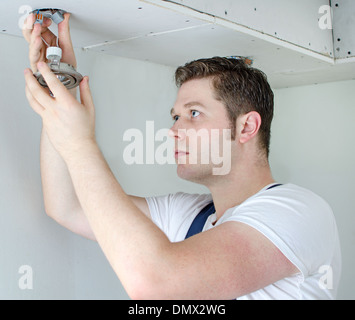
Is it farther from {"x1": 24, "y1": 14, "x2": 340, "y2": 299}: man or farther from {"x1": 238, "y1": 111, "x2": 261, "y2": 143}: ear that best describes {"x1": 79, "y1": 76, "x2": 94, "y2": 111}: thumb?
{"x1": 238, "y1": 111, "x2": 261, "y2": 143}: ear

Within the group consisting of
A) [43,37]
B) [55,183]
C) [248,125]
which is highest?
[43,37]

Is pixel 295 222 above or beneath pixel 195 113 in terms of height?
beneath

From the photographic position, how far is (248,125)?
1.08 m

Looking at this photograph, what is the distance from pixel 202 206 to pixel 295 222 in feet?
1.27

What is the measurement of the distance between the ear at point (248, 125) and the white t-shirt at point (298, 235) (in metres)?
0.18

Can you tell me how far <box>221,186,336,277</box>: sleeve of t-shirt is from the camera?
2.66 feet

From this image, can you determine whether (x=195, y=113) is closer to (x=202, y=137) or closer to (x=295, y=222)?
(x=202, y=137)

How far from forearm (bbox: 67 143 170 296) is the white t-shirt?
0.18 metres

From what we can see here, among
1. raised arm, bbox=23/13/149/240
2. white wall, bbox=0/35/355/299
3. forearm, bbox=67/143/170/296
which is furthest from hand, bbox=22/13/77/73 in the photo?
forearm, bbox=67/143/170/296

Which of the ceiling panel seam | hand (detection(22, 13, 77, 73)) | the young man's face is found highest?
the ceiling panel seam

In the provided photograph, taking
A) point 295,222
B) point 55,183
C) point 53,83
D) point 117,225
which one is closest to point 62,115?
point 53,83

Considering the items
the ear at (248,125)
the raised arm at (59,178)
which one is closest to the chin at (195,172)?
the ear at (248,125)
